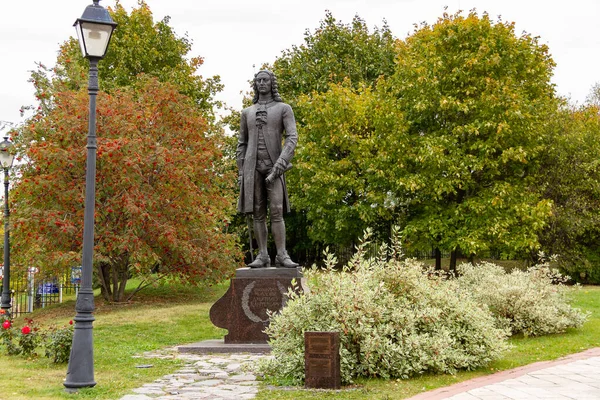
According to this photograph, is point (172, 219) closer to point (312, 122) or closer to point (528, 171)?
point (312, 122)

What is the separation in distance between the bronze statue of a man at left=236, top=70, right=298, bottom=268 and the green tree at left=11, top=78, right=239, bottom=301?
6.13 m

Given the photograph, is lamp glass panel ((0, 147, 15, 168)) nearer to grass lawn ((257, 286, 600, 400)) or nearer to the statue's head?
the statue's head

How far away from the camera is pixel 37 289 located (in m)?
22.5

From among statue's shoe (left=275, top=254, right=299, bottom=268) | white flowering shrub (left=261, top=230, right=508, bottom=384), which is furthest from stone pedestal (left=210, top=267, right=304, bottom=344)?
white flowering shrub (left=261, top=230, right=508, bottom=384)

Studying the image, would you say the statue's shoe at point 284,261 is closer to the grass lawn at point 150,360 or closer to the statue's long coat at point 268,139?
the statue's long coat at point 268,139

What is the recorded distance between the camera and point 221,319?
10.8 meters

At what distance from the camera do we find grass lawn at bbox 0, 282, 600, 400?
7.25 m

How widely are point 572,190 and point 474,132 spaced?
593cm

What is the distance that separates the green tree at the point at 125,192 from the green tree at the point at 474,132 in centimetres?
798

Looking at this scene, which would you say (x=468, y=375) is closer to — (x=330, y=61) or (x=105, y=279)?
(x=105, y=279)

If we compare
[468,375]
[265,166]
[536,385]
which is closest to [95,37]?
[265,166]

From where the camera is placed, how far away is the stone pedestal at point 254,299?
10.6m

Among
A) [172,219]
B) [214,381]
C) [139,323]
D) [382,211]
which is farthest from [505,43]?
[214,381]

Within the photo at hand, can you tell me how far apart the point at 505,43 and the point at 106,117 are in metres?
14.1
